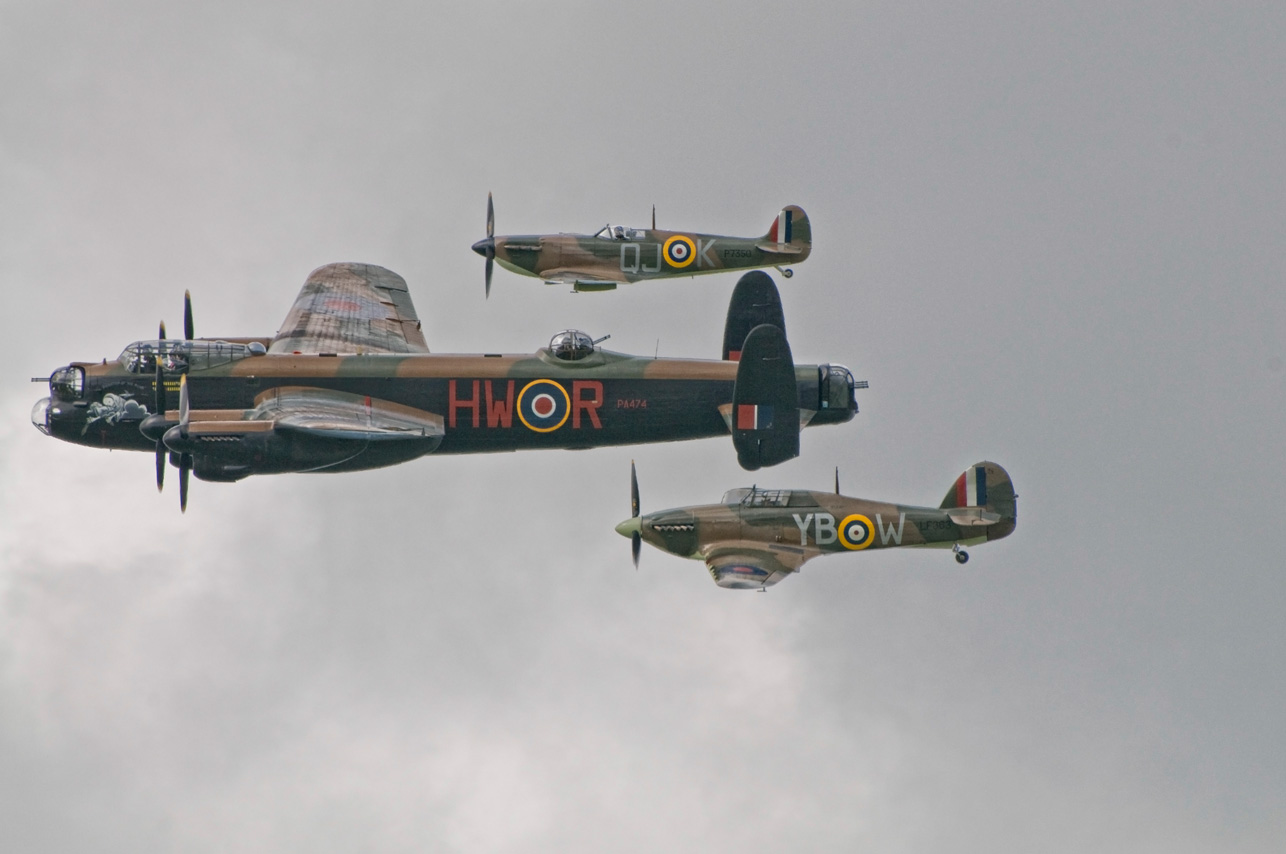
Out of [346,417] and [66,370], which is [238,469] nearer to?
[346,417]

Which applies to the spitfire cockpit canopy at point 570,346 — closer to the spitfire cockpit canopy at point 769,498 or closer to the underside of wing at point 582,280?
the spitfire cockpit canopy at point 769,498

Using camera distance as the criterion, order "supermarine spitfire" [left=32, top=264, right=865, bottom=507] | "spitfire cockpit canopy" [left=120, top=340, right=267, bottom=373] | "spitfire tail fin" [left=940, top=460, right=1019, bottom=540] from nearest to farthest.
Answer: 1. "supermarine spitfire" [left=32, top=264, right=865, bottom=507]
2. "spitfire cockpit canopy" [left=120, top=340, right=267, bottom=373]
3. "spitfire tail fin" [left=940, top=460, right=1019, bottom=540]

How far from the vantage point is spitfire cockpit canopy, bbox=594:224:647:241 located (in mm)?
63281

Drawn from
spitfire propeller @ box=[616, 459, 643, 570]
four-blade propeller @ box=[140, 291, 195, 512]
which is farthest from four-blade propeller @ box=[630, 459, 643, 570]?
four-blade propeller @ box=[140, 291, 195, 512]

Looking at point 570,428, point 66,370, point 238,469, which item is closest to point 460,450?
point 570,428

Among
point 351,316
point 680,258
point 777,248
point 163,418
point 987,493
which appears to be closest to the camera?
point 163,418

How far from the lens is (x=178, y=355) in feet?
178

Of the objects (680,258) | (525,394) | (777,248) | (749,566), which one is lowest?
(749,566)

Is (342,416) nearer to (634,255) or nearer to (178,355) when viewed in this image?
(178,355)

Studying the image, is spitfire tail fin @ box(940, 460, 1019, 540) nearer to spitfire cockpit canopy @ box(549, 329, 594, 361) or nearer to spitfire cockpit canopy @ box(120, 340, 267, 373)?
spitfire cockpit canopy @ box(549, 329, 594, 361)

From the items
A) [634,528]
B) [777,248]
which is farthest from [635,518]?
[777,248]

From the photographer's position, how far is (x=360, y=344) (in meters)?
56.8

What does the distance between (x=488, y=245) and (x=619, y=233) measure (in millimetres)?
3908

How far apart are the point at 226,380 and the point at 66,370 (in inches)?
165
